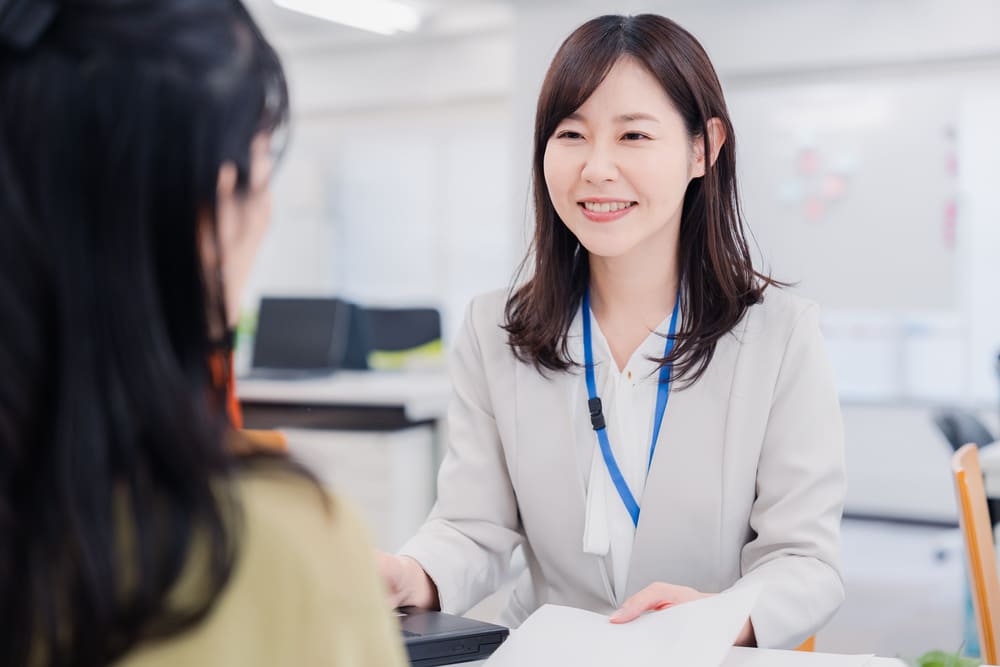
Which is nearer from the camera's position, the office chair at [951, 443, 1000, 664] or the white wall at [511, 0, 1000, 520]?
the office chair at [951, 443, 1000, 664]

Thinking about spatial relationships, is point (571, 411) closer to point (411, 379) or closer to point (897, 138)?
point (411, 379)

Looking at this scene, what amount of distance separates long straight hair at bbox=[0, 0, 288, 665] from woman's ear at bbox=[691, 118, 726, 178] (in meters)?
1.05

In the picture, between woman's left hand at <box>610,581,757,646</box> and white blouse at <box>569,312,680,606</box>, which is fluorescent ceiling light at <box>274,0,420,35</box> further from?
woman's left hand at <box>610,581,757,646</box>

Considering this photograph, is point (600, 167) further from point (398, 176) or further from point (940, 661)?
point (398, 176)

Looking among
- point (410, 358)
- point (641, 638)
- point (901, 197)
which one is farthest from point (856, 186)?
point (641, 638)

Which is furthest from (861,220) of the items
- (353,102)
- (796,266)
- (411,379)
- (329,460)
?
(329,460)

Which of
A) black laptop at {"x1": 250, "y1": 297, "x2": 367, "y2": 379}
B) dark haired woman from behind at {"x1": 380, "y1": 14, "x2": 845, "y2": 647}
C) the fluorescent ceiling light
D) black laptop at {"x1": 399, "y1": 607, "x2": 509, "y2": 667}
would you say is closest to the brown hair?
dark haired woman from behind at {"x1": 380, "y1": 14, "x2": 845, "y2": 647}

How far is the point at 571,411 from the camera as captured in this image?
58.9 inches

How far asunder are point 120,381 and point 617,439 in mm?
1008

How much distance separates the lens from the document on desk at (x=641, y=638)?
1.04 metres

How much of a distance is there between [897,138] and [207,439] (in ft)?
18.2

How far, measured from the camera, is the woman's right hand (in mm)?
1299

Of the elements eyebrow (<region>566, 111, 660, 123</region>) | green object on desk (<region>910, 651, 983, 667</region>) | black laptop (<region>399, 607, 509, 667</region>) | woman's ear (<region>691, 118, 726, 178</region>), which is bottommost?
black laptop (<region>399, 607, 509, 667</region>)

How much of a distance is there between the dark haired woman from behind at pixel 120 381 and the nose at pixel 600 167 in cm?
91
